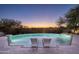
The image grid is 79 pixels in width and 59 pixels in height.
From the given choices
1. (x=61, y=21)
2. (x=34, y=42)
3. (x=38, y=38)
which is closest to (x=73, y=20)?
(x=61, y=21)

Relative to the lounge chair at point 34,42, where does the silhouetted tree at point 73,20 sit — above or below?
above

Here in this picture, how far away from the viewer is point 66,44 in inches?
196

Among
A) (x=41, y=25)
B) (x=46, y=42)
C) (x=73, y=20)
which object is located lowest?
(x=46, y=42)

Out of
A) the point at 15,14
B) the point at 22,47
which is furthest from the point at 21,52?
the point at 15,14

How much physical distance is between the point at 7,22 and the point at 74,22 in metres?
1.39

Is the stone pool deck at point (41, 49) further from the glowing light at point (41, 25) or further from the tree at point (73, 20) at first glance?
the glowing light at point (41, 25)

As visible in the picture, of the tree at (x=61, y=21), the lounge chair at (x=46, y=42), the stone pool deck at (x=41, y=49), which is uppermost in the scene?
the tree at (x=61, y=21)

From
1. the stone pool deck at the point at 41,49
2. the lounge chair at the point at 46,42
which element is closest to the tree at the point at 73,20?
the stone pool deck at the point at 41,49

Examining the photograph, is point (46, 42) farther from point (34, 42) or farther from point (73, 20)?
point (73, 20)

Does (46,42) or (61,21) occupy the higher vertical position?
(61,21)

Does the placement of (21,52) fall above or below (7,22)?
below

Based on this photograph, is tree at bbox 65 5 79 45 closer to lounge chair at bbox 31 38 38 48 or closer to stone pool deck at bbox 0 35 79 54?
stone pool deck at bbox 0 35 79 54
